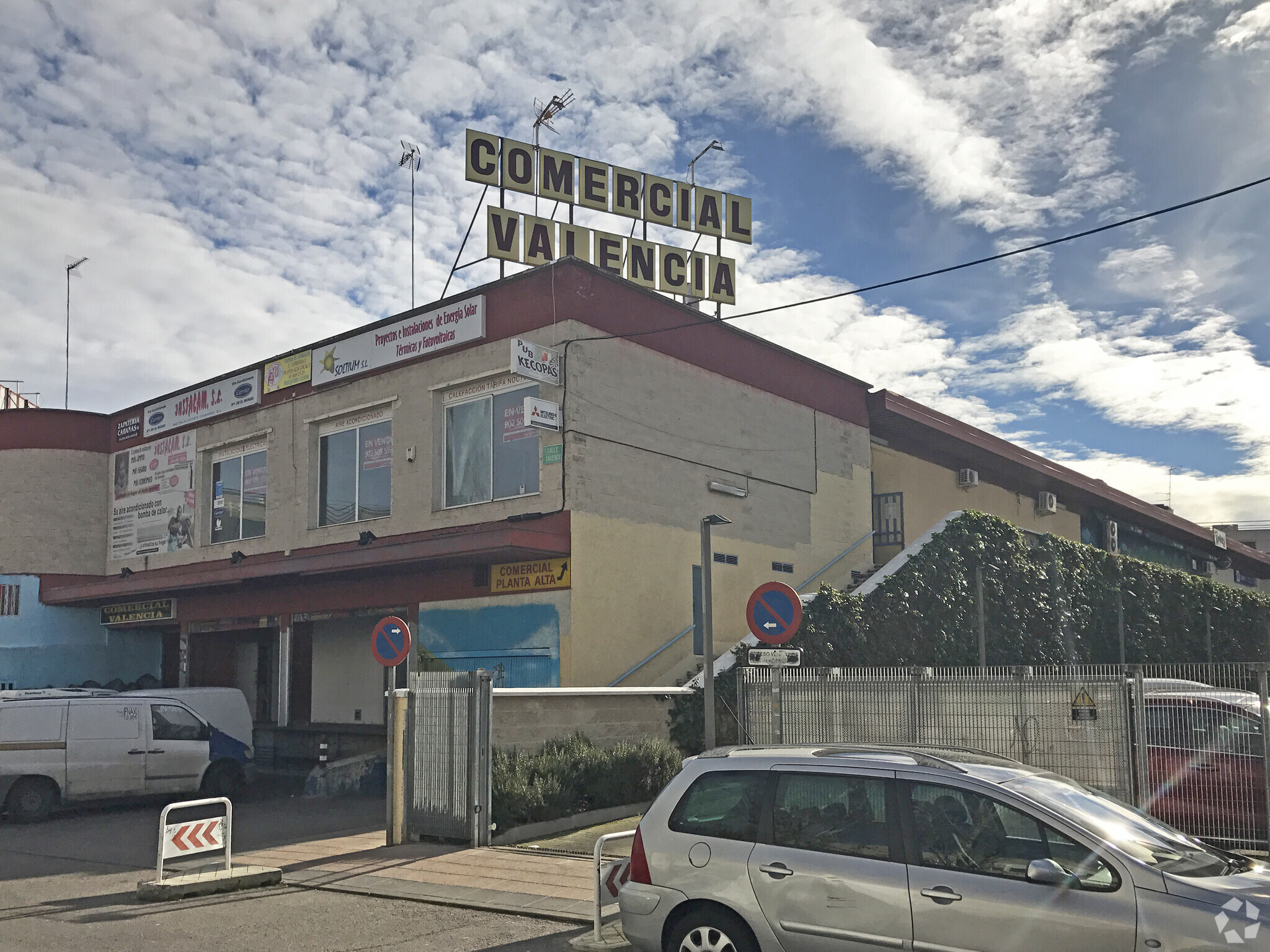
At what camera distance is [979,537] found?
2273 cm

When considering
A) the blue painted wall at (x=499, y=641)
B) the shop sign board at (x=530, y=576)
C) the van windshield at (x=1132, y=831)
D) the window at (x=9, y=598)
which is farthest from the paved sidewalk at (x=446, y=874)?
the window at (x=9, y=598)

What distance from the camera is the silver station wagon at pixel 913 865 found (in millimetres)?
5566

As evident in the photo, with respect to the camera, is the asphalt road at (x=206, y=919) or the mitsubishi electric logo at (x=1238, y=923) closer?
the mitsubishi electric logo at (x=1238, y=923)

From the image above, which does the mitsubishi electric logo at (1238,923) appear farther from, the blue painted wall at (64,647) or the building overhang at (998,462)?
the blue painted wall at (64,647)

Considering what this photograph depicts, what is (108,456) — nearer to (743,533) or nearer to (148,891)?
(743,533)

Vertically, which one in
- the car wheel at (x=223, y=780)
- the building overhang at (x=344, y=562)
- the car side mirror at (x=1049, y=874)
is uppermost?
the building overhang at (x=344, y=562)

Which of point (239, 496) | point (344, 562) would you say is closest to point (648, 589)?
point (344, 562)

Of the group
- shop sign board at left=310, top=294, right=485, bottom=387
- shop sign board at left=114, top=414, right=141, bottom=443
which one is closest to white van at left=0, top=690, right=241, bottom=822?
shop sign board at left=310, top=294, right=485, bottom=387

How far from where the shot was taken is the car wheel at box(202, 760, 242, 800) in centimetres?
1866

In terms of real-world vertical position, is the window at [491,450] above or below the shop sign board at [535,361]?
below

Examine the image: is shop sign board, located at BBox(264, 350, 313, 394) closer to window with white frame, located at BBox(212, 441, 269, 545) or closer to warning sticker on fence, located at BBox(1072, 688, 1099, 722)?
window with white frame, located at BBox(212, 441, 269, 545)

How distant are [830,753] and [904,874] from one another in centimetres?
95

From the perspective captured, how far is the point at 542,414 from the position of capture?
18.8m

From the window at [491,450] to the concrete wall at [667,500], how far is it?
124cm
